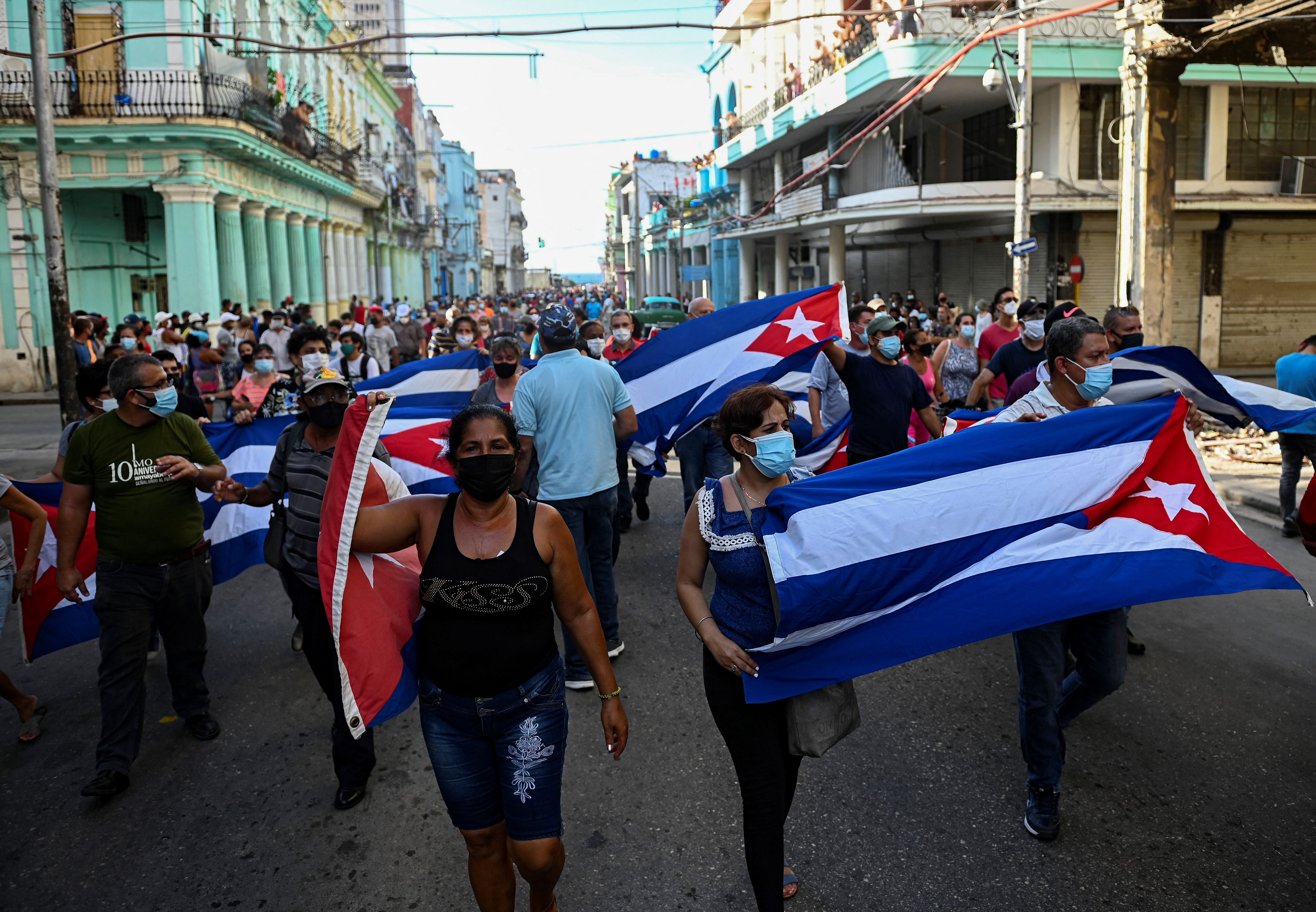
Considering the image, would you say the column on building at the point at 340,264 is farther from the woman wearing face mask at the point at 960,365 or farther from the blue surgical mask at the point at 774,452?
the blue surgical mask at the point at 774,452

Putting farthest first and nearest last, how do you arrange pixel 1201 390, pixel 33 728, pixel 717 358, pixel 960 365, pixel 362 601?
pixel 960 365 → pixel 717 358 → pixel 1201 390 → pixel 33 728 → pixel 362 601

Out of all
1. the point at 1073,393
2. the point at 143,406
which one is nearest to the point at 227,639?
the point at 143,406

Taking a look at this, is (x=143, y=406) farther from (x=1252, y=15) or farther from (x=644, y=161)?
(x=644, y=161)

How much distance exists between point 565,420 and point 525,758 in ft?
8.67

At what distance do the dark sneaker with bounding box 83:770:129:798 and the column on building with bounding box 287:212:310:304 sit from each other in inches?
1156

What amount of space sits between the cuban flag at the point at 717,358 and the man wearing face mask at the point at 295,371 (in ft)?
7.36

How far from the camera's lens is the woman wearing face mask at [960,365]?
33.7 feet

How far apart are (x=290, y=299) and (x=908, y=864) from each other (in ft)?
76.2

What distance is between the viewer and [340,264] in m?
38.1

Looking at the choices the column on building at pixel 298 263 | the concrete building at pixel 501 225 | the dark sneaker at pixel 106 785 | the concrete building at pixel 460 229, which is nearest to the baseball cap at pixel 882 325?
the dark sneaker at pixel 106 785

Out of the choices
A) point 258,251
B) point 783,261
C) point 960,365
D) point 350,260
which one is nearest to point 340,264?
point 350,260

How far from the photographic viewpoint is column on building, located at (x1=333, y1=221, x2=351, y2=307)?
123 feet

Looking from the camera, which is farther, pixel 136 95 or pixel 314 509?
pixel 136 95

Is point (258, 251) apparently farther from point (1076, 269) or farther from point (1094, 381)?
point (1094, 381)
